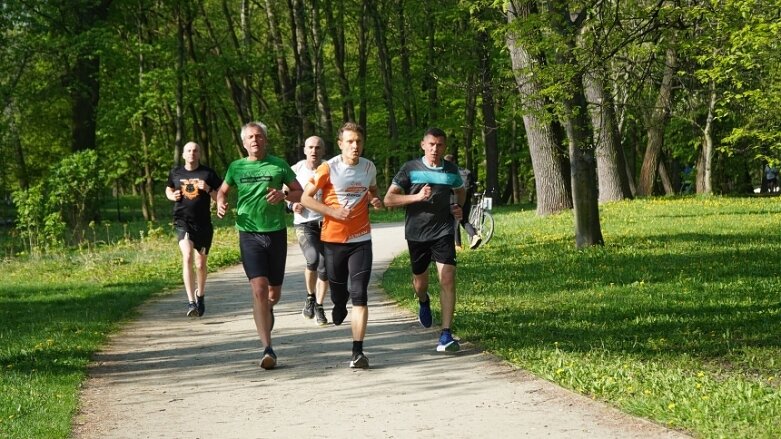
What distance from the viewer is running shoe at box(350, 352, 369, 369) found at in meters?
8.51

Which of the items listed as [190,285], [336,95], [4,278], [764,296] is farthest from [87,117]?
[764,296]

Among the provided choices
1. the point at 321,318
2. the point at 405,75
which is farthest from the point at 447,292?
the point at 405,75

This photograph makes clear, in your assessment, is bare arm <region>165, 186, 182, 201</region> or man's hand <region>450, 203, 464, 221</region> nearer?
man's hand <region>450, 203, 464, 221</region>

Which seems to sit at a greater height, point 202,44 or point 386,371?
point 202,44

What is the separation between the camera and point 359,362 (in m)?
8.52

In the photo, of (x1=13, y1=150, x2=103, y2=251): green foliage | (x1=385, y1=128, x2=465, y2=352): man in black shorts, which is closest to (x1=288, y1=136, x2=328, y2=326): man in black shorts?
(x1=385, y1=128, x2=465, y2=352): man in black shorts

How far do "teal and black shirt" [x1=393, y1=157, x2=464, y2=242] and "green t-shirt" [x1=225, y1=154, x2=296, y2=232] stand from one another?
988 mm

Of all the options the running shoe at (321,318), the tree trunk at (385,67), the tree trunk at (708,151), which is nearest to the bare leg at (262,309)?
the running shoe at (321,318)

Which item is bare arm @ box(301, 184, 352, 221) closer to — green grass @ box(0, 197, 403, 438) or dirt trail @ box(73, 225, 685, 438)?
dirt trail @ box(73, 225, 685, 438)

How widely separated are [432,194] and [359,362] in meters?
1.58

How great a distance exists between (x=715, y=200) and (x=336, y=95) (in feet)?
67.9

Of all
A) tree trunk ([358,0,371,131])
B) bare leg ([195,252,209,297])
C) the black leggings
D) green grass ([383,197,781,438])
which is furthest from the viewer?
tree trunk ([358,0,371,131])

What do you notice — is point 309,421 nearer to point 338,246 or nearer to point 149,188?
point 338,246

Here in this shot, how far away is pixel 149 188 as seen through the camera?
42.7m
